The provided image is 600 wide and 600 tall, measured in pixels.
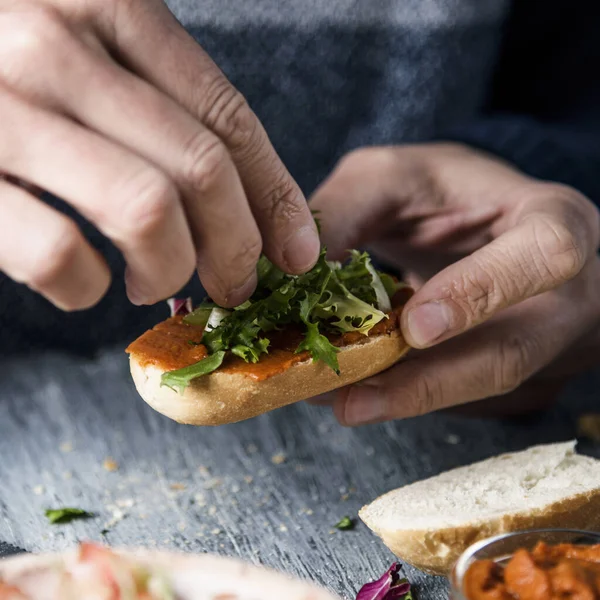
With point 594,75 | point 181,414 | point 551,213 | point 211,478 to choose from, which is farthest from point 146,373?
point 594,75

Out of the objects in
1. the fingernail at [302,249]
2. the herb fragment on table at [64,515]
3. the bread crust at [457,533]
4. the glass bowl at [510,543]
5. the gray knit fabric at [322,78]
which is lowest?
the glass bowl at [510,543]

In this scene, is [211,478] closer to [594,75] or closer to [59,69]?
[59,69]

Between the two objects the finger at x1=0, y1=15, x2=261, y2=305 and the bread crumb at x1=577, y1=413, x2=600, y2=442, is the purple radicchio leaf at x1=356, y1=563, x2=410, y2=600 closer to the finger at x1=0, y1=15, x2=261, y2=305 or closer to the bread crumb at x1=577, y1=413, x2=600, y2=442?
Answer: the finger at x1=0, y1=15, x2=261, y2=305

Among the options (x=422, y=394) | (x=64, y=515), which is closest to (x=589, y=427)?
(x=422, y=394)

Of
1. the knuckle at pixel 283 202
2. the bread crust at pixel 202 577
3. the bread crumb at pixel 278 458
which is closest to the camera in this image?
the bread crust at pixel 202 577

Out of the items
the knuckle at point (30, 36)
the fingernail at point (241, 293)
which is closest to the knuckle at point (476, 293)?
the fingernail at point (241, 293)

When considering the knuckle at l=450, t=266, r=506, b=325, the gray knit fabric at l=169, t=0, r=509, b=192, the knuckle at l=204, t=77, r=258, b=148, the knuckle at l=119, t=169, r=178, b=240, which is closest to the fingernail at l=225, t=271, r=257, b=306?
the knuckle at l=204, t=77, r=258, b=148

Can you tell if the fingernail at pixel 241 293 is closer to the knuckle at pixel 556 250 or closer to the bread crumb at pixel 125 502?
the bread crumb at pixel 125 502
